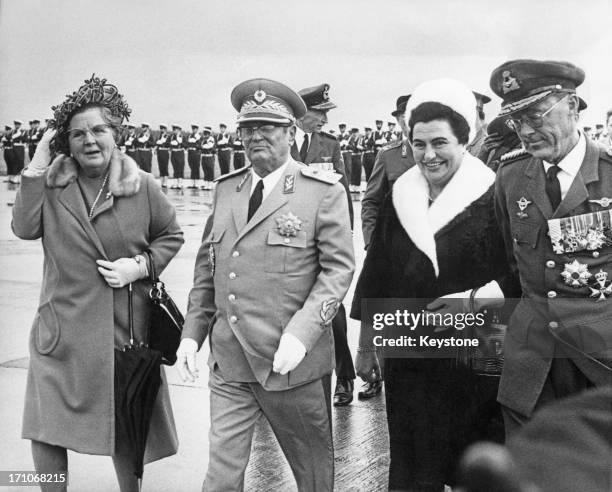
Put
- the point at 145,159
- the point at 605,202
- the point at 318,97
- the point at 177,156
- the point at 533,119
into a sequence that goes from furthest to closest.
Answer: the point at 177,156
the point at 145,159
the point at 318,97
the point at 533,119
the point at 605,202

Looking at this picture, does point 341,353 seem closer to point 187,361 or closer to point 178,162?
point 178,162

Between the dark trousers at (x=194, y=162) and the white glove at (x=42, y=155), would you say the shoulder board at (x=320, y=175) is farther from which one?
the dark trousers at (x=194, y=162)

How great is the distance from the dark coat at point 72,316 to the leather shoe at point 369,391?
1649mm

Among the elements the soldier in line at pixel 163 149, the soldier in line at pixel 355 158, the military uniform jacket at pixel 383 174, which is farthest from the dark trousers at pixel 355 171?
the soldier in line at pixel 163 149

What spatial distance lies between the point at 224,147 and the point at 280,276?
57.9 inches

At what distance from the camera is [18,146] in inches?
168

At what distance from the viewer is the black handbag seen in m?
3.68

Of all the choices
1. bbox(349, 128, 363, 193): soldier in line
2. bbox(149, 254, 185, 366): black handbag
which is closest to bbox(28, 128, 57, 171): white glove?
bbox(149, 254, 185, 366): black handbag

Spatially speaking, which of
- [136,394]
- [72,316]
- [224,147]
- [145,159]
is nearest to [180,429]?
[136,394]

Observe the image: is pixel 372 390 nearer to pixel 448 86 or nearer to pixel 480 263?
pixel 480 263

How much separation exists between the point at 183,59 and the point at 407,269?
1412 mm

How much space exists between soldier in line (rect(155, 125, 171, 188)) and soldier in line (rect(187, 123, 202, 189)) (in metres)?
0.11

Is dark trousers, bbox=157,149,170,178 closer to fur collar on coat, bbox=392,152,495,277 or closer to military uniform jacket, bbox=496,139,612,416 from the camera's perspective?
fur collar on coat, bbox=392,152,495,277

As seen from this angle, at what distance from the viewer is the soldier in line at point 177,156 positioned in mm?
4402
